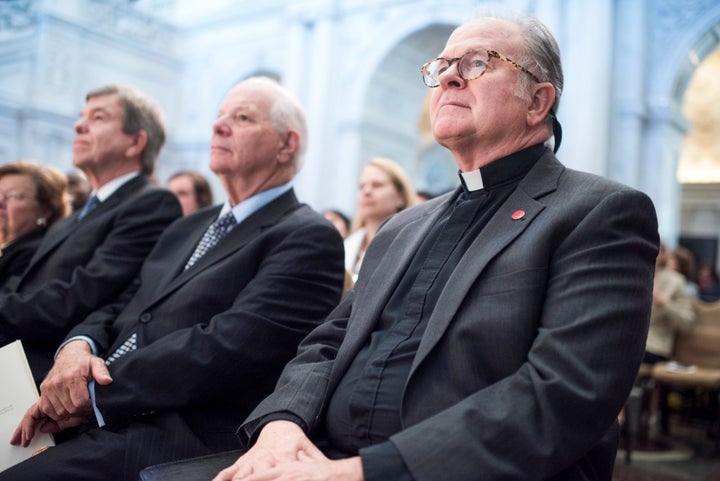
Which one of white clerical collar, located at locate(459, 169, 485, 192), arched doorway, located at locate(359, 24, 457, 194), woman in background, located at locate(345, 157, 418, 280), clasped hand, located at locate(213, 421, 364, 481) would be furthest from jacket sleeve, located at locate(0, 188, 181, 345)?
arched doorway, located at locate(359, 24, 457, 194)

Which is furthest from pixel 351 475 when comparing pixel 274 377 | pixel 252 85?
pixel 252 85

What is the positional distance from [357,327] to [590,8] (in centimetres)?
793

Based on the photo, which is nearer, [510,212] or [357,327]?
[510,212]

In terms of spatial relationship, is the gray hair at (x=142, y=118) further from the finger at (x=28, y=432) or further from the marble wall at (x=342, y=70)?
the marble wall at (x=342, y=70)

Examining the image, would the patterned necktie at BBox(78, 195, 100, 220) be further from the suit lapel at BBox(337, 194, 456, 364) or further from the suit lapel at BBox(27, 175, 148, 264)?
the suit lapel at BBox(337, 194, 456, 364)

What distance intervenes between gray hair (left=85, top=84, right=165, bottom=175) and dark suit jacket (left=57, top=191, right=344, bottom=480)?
2.72 ft

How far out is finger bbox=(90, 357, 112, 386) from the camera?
1.86 meters

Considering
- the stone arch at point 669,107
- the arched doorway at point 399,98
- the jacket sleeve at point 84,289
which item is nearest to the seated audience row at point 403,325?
the jacket sleeve at point 84,289

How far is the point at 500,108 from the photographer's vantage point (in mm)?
1554

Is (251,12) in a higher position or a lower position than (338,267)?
higher

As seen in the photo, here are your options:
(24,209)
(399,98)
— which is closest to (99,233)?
(24,209)

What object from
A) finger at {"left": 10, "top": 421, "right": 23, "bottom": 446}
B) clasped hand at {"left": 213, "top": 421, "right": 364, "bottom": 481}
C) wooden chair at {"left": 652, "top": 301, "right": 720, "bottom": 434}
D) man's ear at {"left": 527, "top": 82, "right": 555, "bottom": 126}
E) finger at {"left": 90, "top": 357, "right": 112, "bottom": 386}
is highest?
man's ear at {"left": 527, "top": 82, "right": 555, "bottom": 126}

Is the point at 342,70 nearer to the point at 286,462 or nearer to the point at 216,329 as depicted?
the point at 216,329

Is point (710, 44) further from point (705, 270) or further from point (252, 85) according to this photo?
point (252, 85)
